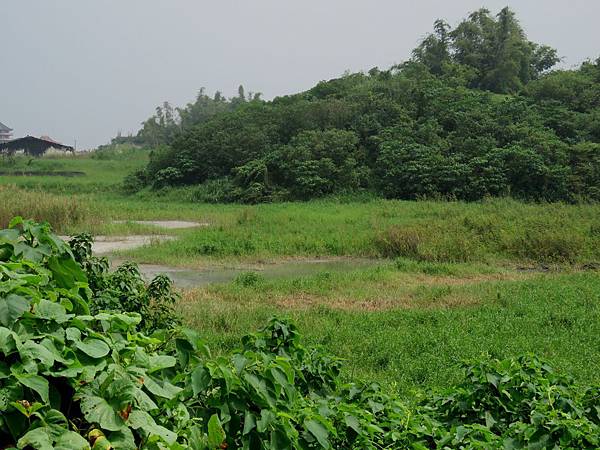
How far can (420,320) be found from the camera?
809 cm

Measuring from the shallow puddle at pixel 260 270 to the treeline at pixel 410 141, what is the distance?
41.6ft

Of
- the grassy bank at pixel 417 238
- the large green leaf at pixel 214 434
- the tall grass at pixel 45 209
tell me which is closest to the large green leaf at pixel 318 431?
the large green leaf at pixel 214 434

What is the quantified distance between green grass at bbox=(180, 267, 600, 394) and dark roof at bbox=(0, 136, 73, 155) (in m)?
47.5

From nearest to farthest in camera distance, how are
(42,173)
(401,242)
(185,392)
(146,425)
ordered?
(146,425) < (185,392) < (401,242) < (42,173)

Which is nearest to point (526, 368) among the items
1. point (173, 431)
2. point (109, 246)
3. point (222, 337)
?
point (173, 431)

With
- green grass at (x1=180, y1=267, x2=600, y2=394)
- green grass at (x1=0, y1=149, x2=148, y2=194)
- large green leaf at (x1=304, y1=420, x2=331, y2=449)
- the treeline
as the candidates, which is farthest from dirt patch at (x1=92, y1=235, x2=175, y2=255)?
green grass at (x1=0, y1=149, x2=148, y2=194)

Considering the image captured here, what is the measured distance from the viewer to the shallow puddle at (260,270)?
12312 mm

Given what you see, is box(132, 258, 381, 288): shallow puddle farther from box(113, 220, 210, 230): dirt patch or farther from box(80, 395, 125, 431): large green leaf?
box(80, 395, 125, 431): large green leaf

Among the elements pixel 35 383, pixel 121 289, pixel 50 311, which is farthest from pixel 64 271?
pixel 121 289

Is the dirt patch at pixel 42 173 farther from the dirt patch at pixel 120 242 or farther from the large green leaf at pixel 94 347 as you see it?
the large green leaf at pixel 94 347

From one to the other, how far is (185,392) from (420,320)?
21.5ft

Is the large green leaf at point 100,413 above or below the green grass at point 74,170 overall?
below

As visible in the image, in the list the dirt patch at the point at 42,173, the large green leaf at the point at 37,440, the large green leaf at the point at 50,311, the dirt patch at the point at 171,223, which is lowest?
the dirt patch at the point at 171,223

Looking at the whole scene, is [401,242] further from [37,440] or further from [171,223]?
[37,440]
